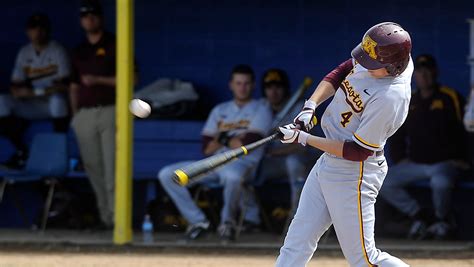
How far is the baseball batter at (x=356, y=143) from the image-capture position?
524 cm

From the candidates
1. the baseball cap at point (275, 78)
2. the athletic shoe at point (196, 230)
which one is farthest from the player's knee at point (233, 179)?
the baseball cap at point (275, 78)

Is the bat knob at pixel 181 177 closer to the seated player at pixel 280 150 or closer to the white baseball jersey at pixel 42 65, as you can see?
the seated player at pixel 280 150

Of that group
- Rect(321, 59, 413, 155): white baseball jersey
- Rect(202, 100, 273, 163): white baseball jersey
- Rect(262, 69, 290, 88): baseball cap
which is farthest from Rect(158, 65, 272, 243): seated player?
Rect(321, 59, 413, 155): white baseball jersey

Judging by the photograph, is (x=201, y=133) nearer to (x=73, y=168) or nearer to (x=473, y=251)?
(x=73, y=168)

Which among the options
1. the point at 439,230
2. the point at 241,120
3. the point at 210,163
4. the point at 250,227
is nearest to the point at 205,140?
the point at 241,120

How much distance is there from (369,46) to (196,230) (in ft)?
11.8

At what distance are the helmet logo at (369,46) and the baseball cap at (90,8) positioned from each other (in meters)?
3.93

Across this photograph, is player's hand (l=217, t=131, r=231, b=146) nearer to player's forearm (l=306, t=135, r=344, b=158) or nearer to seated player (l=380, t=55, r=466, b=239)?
seated player (l=380, t=55, r=466, b=239)

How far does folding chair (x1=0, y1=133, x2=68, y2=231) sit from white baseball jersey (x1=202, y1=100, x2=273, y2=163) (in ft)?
3.83

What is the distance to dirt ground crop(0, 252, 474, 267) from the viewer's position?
24.8 ft

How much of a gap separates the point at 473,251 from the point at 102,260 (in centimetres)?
258

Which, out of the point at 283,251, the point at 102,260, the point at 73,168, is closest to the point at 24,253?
the point at 102,260

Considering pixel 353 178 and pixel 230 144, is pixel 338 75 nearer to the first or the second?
pixel 353 178

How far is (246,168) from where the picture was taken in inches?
338
